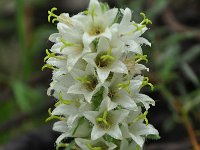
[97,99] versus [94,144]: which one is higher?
[97,99]

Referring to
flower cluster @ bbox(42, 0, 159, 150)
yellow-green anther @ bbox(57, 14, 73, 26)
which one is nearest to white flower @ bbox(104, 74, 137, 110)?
Answer: flower cluster @ bbox(42, 0, 159, 150)

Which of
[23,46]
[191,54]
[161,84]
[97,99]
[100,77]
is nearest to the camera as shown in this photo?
[100,77]

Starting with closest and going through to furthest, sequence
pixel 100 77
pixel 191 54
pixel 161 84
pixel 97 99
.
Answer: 1. pixel 100 77
2. pixel 97 99
3. pixel 161 84
4. pixel 191 54

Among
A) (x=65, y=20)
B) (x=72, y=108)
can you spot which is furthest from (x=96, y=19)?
(x=72, y=108)

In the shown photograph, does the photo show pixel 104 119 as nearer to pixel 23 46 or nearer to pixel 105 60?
pixel 105 60

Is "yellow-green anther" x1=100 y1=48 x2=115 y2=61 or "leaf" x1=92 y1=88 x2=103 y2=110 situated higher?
"yellow-green anther" x1=100 y1=48 x2=115 y2=61

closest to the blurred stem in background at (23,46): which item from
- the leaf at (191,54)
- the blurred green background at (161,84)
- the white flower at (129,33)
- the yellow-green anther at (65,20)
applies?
the blurred green background at (161,84)

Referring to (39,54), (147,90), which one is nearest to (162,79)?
(147,90)

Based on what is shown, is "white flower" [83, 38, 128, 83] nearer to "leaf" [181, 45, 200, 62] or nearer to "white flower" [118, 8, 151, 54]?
"white flower" [118, 8, 151, 54]
